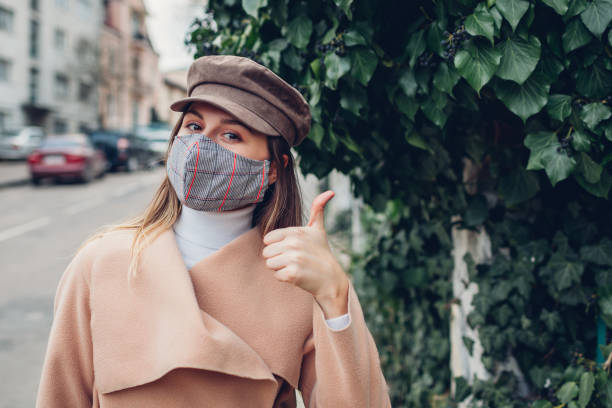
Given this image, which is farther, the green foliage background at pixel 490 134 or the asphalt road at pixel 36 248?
the asphalt road at pixel 36 248

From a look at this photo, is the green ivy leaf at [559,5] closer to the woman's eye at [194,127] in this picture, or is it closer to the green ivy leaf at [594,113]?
the green ivy leaf at [594,113]

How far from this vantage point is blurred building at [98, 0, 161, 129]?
3238 centimetres

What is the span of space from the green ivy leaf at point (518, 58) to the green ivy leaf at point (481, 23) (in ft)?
0.27

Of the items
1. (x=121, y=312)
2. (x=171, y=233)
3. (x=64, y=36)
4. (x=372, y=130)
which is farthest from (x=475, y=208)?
(x=64, y=36)

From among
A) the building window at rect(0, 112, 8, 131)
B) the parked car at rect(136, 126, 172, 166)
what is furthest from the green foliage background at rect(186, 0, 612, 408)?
the building window at rect(0, 112, 8, 131)

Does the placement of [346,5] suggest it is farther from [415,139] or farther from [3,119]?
[3,119]

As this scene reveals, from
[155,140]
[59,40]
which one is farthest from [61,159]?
[59,40]

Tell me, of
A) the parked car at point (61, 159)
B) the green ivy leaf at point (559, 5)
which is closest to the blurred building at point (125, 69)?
the parked car at point (61, 159)

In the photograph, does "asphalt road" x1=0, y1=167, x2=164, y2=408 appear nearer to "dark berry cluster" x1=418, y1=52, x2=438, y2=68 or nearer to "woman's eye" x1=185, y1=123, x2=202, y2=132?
"woman's eye" x1=185, y1=123, x2=202, y2=132

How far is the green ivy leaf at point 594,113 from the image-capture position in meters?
1.46

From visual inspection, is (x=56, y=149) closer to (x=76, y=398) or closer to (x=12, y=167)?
(x=12, y=167)

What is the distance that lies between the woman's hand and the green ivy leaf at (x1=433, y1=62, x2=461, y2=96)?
21.4 inches

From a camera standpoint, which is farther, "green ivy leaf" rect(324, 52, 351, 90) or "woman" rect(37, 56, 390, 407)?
"green ivy leaf" rect(324, 52, 351, 90)

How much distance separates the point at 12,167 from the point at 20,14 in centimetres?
1345
